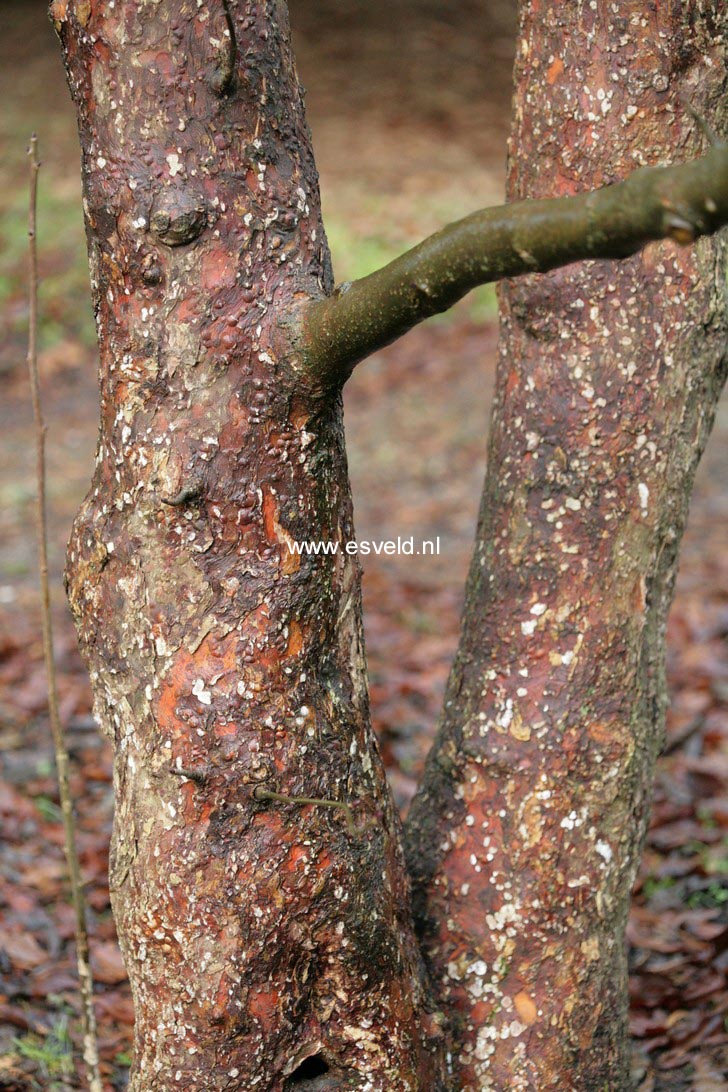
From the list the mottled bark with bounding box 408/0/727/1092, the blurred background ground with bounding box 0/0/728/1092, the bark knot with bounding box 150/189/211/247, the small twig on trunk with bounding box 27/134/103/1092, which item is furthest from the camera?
the blurred background ground with bounding box 0/0/728/1092

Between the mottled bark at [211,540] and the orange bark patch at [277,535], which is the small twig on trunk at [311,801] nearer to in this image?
the mottled bark at [211,540]

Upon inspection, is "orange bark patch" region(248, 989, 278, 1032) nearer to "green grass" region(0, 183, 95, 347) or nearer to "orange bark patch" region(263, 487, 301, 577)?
"orange bark patch" region(263, 487, 301, 577)

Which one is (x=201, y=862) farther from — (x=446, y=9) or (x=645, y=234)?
(x=446, y=9)

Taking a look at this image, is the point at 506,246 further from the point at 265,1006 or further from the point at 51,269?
the point at 51,269

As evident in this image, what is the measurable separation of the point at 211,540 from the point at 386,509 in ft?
15.3

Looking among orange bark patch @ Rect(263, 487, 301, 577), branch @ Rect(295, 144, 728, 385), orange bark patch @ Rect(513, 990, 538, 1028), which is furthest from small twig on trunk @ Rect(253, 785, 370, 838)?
branch @ Rect(295, 144, 728, 385)

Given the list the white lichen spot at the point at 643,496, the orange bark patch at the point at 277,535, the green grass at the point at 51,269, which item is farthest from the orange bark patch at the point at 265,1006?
the green grass at the point at 51,269

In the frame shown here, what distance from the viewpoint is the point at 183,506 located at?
163 centimetres

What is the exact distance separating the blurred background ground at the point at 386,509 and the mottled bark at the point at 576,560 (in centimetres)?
67

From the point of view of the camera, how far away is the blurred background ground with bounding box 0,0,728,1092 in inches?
108

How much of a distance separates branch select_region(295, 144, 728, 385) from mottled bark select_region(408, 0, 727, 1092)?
1.72 ft

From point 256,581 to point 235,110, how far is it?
2.37 feet

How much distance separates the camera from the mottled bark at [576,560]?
1.89 meters

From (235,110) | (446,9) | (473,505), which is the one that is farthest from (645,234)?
(446,9)
